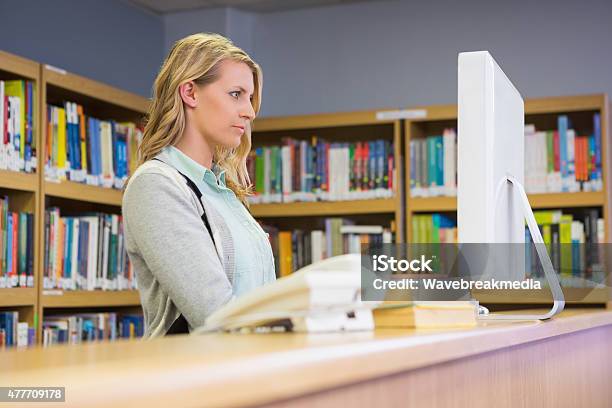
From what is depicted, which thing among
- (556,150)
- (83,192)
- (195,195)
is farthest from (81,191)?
(195,195)

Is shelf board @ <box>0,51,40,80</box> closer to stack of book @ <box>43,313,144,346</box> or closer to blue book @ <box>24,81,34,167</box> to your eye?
blue book @ <box>24,81,34,167</box>

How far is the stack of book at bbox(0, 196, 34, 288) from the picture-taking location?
3.43 meters

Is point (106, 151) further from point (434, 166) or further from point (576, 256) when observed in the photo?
point (576, 256)

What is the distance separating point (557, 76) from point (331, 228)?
1317mm

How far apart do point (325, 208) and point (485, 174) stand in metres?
2.96

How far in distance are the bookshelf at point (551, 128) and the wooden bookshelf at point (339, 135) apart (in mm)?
52

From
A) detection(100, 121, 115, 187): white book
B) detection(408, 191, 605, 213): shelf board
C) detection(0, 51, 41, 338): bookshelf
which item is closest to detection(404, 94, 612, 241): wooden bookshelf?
detection(408, 191, 605, 213): shelf board

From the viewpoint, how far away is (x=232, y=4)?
4.91 m

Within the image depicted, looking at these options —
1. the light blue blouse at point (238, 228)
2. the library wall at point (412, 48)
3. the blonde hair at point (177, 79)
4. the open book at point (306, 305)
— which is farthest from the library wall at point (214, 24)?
the open book at point (306, 305)

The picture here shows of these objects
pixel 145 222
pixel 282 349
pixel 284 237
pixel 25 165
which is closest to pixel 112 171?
pixel 25 165

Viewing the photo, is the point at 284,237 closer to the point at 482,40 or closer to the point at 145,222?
the point at 482,40

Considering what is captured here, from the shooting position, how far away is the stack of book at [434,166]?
4.43 metres

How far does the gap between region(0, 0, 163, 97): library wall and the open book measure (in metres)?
3.26

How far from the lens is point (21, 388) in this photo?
1.79ft
